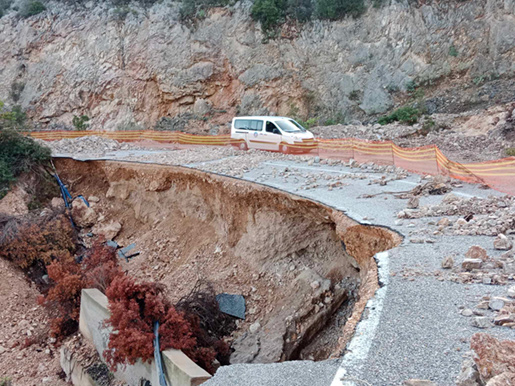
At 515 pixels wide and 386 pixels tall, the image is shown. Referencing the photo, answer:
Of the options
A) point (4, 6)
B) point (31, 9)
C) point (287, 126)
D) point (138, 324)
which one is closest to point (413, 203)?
point (138, 324)

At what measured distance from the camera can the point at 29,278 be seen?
1352 centimetres

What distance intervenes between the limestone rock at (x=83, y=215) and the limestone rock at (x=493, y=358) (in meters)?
15.9

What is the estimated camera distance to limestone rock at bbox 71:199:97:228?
16.7 metres

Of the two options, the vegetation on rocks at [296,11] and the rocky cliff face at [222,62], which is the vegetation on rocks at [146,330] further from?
the vegetation on rocks at [296,11]

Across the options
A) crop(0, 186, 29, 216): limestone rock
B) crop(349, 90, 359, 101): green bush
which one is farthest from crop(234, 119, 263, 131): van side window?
crop(349, 90, 359, 101): green bush

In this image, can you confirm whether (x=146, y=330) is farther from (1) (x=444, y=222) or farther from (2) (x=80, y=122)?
(2) (x=80, y=122)

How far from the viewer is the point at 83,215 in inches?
663

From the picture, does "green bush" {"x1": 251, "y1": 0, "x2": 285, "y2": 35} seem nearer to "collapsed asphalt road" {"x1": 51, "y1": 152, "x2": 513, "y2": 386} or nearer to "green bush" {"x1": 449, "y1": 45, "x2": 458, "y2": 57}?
"green bush" {"x1": 449, "y1": 45, "x2": 458, "y2": 57}

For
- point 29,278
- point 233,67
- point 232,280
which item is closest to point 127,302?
point 232,280

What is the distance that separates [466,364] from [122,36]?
32401 mm

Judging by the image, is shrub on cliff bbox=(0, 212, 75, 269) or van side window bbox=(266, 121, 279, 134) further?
van side window bbox=(266, 121, 279, 134)

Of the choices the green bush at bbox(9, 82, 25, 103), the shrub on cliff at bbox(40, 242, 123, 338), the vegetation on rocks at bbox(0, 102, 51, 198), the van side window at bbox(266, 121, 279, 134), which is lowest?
the shrub on cliff at bbox(40, 242, 123, 338)

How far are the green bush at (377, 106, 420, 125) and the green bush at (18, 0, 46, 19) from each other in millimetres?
25969

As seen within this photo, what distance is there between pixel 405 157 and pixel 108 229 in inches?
423
